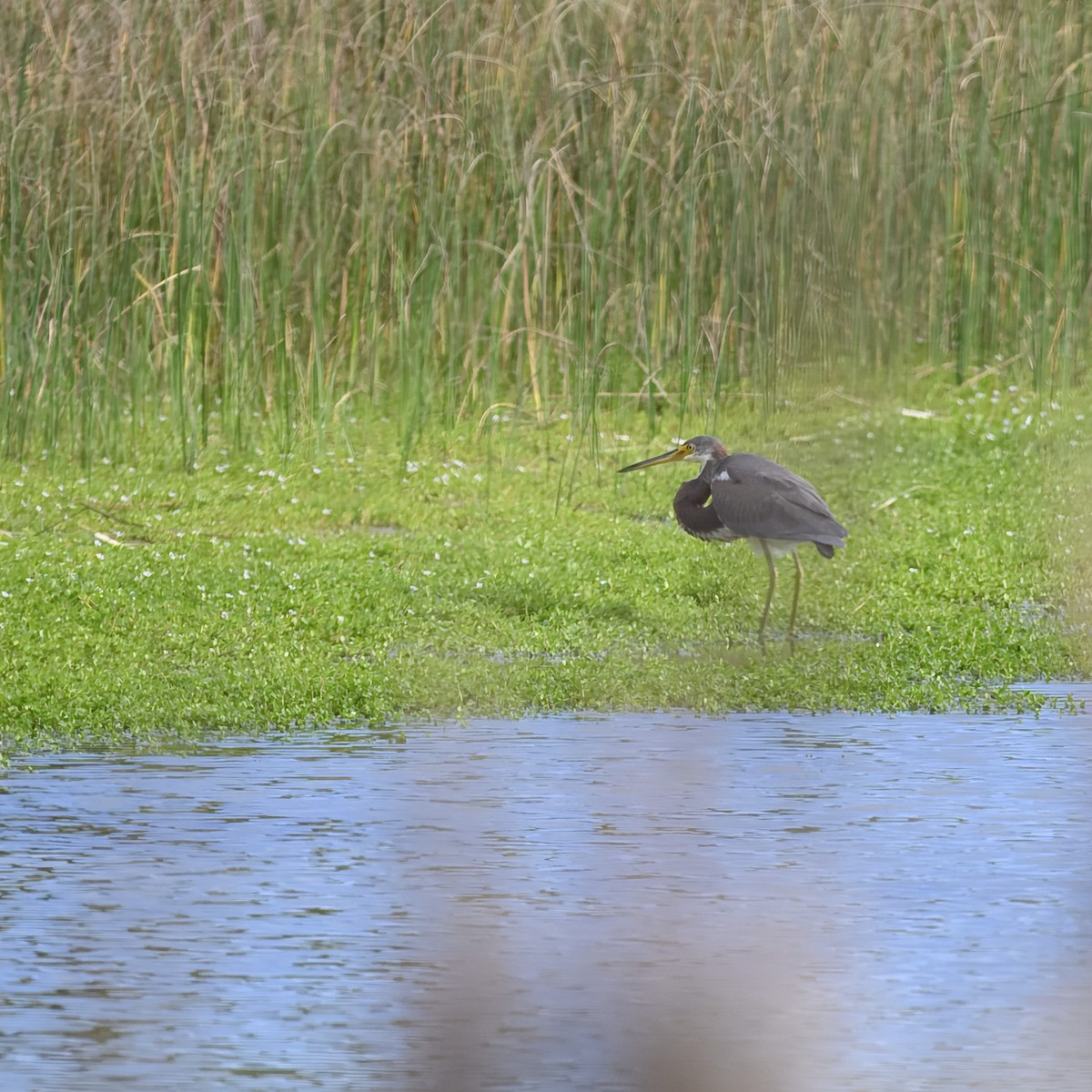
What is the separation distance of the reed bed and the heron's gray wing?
3.37 meters

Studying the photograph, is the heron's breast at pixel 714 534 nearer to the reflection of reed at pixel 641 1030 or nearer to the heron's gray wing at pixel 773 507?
the heron's gray wing at pixel 773 507

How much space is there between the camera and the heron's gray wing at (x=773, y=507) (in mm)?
9398

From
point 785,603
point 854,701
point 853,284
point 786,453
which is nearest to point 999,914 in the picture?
point 854,701

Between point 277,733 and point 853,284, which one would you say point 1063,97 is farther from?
point 277,733

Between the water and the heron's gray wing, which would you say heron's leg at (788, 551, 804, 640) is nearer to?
the heron's gray wing

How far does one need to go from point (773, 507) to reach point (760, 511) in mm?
54

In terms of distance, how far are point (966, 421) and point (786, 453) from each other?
5.40 ft

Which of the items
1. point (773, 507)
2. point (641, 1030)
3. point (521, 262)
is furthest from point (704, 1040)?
point (521, 262)

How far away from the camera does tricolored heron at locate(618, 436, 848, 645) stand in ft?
30.9

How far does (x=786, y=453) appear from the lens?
13.1 m

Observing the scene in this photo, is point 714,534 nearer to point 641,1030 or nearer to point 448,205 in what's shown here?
point 448,205

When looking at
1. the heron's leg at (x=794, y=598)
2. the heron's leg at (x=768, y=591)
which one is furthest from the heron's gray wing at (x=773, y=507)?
the heron's leg at (x=794, y=598)

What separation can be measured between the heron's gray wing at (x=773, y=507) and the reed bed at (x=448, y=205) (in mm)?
3366

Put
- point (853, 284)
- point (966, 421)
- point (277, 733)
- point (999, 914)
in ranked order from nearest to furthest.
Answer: point (999, 914), point (277, 733), point (853, 284), point (966, 421)
